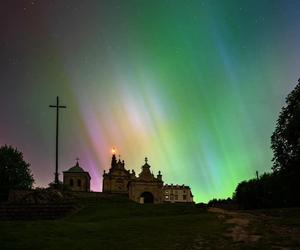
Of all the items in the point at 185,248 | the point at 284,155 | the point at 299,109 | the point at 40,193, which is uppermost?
the point at 299,109

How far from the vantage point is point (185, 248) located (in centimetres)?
2117

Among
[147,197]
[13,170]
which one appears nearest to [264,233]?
[147,197]

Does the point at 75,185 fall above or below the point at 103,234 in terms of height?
above

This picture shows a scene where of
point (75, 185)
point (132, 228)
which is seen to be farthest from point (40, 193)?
point (75, 185)

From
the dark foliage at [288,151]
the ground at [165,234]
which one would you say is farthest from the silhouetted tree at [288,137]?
the ground at [165,234]

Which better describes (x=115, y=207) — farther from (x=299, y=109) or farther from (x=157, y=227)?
(x=299, y=109)

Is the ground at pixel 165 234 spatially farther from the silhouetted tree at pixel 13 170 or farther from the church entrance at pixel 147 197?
the silhouetted tree at pixel 13 170

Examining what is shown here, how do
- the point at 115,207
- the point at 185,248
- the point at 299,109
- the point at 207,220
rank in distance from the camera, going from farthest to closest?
the point at 299,109 → the point at 115,207 → the point at 207,220 → the point at 185,248

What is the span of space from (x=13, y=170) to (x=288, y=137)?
5503 centimetres

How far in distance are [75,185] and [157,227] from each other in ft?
256

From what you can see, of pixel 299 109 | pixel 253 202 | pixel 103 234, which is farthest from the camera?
pixel 253 202

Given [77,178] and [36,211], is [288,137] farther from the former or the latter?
[77,178]

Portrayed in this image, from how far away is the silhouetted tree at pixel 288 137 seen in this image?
48562 mm

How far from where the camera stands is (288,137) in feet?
162
